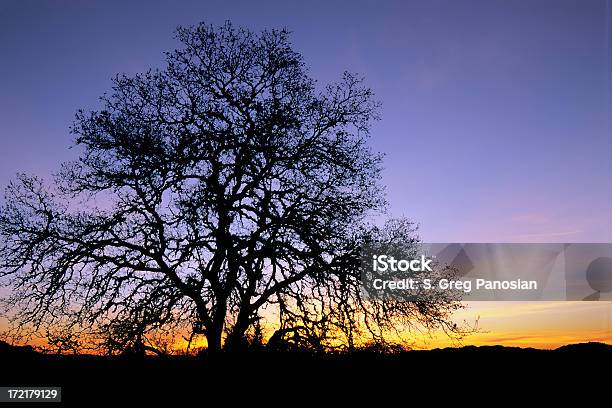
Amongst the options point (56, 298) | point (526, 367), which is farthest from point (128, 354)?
point (526, 367)

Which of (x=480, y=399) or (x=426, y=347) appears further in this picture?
(x=426, y=347)

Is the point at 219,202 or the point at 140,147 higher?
the point at 140,147

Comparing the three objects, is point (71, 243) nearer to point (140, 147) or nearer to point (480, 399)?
point (140, 147)

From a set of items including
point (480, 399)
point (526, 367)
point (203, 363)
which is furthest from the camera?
point (203, 363)

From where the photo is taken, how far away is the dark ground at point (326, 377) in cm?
1101

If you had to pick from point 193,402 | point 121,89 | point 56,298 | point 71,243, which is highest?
point 121,89

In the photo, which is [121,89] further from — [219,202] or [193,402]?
[193,402]

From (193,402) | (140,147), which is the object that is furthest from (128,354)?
(140,147)

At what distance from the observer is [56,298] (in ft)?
55.8

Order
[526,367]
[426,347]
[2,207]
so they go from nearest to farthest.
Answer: [526,367], [426,347], [2,207]

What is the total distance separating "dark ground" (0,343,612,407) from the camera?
11008 millimetres

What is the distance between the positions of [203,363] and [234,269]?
2818mm

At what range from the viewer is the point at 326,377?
1262 centimetres

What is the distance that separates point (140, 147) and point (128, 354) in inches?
246
